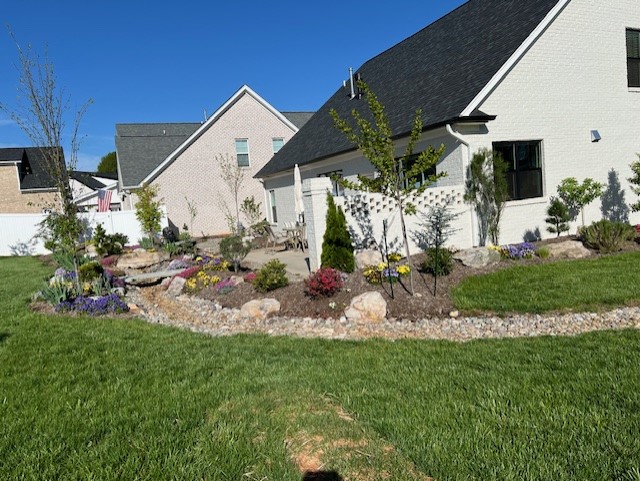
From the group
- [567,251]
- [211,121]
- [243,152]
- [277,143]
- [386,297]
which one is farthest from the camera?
[277,143]

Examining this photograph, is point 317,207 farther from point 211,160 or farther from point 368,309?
point 211,160

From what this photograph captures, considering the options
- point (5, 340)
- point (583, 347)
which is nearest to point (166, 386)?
point (5, 340)

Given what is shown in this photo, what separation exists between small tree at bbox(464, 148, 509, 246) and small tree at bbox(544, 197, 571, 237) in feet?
5.16

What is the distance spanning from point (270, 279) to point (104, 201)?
2341 cm

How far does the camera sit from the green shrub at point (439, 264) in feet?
27.6

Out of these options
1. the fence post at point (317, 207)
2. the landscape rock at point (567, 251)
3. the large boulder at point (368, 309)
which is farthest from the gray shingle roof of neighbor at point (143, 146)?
the landscape rock at point (567, 251)

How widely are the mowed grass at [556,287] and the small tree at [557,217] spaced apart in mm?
2599

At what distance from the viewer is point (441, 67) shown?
1342 cm

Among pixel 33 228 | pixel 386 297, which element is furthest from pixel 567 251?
pixel 33 228

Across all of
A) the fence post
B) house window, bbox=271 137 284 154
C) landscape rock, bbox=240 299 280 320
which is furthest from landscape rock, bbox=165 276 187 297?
house window, bbox=271 137 284 154

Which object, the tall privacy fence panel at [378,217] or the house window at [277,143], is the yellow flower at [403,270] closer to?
the tall privacy fence panel at [378,217]

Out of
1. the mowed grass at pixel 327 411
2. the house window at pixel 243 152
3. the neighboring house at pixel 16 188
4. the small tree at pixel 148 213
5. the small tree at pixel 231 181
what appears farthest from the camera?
the neighboring house at pixel 16 188

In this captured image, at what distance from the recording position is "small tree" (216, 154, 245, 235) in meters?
24.6

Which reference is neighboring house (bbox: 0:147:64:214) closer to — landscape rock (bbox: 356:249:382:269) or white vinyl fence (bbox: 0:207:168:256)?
white vinyl fence (bbox: 0:207:168:256)
